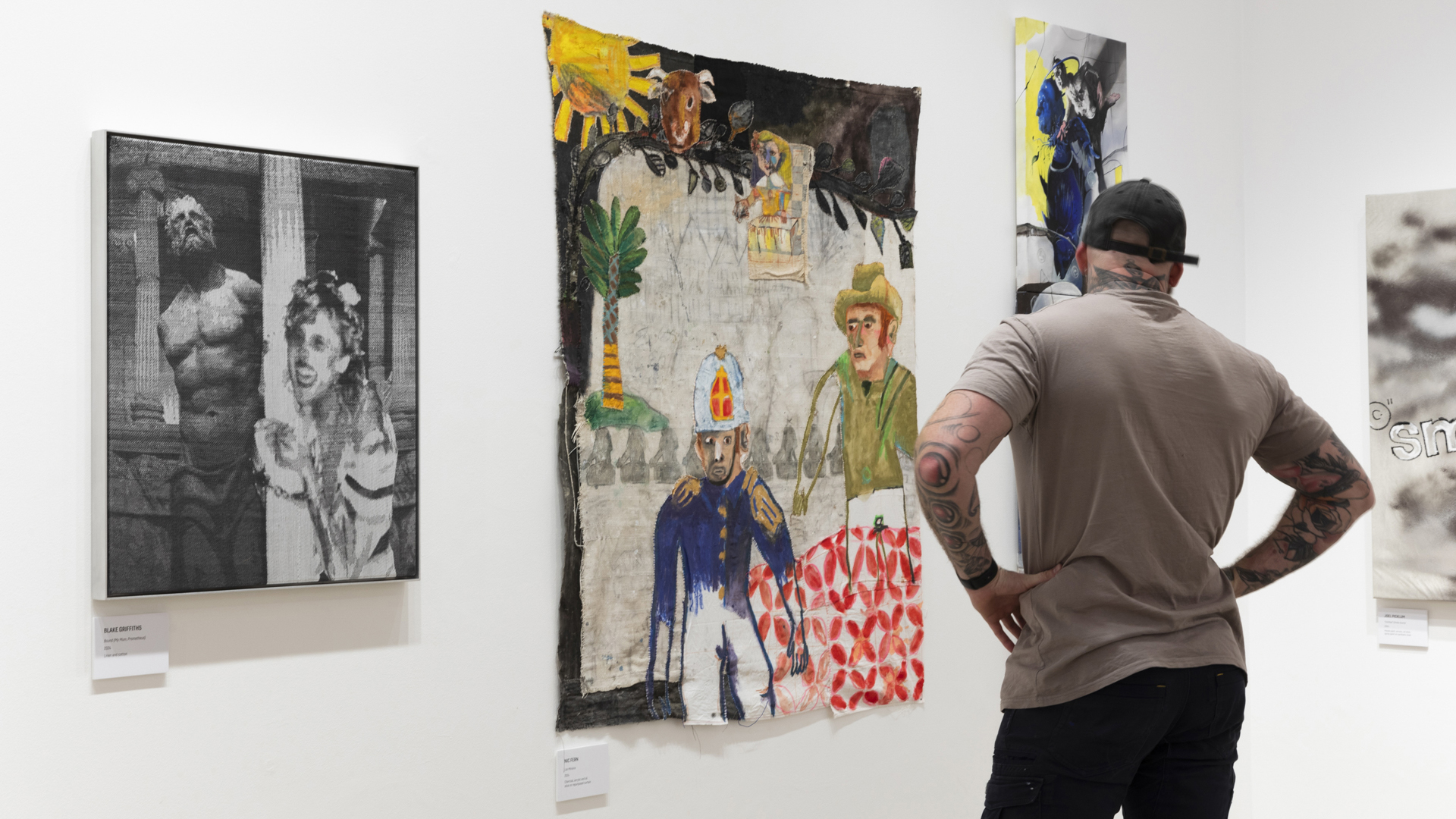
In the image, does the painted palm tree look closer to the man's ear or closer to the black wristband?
the black wristband

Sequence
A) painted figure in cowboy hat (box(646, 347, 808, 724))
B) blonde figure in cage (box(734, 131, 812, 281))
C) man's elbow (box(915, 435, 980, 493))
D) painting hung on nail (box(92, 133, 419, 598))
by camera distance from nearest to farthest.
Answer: man's elbow (box(915, 435, 980, 493))
painting hung on nail (box(92, 133, 419, 598))
painted figure in cowboy hat (box(646, 347, 808, 724))
blonde figure in cage (box(734, 131, 812, 281))

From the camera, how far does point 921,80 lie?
2479 mm

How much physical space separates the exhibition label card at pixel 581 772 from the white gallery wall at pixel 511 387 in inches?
0.9

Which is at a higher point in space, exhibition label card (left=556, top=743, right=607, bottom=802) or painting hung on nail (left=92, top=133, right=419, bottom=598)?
painting hung on nail (left=92, top=133, right=419, bottom=598)

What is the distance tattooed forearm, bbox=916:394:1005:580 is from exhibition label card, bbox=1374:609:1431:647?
183 cm

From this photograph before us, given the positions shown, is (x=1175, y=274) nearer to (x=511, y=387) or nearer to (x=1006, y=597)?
(x=1006, y=597)

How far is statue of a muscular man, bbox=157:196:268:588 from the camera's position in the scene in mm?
1615

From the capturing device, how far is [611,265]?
6.72 ft

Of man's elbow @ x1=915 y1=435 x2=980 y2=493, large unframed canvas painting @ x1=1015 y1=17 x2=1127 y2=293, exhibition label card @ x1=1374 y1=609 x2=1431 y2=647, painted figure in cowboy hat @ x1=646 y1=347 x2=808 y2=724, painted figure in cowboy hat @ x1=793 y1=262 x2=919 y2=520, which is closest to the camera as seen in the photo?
man's elbow @ x1=915 y1=435 x2=980 y2=493

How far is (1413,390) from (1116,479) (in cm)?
169

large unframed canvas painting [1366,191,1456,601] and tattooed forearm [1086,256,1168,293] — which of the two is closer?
tattooed forearm [1086,256,1168,293]

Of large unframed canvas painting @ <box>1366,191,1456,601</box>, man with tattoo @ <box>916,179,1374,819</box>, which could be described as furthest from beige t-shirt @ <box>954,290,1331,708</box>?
large unframed canvas painting @ <box>1366,191,1456,601</box>

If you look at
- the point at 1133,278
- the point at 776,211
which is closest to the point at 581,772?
the point at 776,211

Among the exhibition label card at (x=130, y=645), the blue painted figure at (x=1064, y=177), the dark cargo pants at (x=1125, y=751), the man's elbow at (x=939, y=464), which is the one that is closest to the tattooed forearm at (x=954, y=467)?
the man's elbow at (x=939, y=464)
